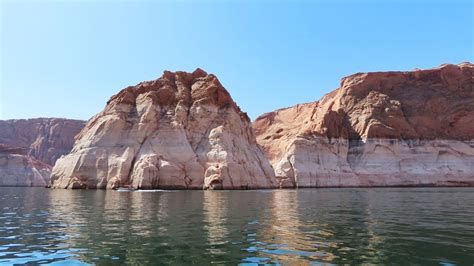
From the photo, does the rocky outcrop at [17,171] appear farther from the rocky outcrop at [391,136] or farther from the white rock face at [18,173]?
the rocky outcrop at [391,136]

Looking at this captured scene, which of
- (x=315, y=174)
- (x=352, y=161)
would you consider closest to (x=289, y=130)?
(x=352, y=161)

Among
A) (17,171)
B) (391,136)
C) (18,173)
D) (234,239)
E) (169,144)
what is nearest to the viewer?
(234,239)

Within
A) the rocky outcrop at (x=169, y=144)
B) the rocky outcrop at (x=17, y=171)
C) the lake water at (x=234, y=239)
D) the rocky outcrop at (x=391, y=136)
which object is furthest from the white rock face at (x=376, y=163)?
the rocky outcrop at (x=17, y=171)

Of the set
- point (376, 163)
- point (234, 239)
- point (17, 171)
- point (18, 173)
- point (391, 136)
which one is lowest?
point (234, 239)

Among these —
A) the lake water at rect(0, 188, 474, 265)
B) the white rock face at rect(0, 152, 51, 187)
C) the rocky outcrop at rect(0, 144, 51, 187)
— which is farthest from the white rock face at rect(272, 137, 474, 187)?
the rocky outcrop at rect(0, 144, 51, 187)

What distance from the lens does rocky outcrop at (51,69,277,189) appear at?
62.3 meters

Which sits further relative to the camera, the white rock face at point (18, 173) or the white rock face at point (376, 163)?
the white rock face at point (18, 173)

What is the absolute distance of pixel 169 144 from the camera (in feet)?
218

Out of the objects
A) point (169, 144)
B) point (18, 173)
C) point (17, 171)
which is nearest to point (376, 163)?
point (169, 144)

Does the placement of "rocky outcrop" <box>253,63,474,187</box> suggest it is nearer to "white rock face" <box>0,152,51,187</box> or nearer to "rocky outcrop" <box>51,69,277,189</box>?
"rocky outcrop" <box>51,69,277,189</box>

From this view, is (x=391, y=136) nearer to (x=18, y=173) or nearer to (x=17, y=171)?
(x=18, y=173)

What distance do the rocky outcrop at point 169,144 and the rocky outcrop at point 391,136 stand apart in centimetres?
2409

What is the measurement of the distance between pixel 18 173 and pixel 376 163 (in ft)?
359

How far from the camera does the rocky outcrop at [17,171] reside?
415ft
